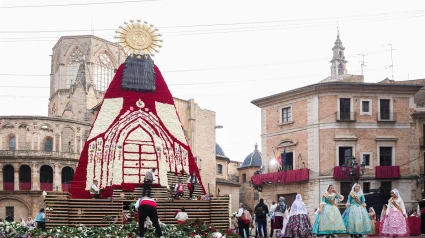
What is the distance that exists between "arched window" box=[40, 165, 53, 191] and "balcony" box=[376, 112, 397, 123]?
Result: 29.6 m

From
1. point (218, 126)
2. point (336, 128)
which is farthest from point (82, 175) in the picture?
point (218, 126)

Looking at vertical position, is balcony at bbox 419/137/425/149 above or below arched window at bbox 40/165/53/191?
above

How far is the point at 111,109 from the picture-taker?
30062mm

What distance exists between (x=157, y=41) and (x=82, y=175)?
6.86 m

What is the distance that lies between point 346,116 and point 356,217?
2490 centimetres

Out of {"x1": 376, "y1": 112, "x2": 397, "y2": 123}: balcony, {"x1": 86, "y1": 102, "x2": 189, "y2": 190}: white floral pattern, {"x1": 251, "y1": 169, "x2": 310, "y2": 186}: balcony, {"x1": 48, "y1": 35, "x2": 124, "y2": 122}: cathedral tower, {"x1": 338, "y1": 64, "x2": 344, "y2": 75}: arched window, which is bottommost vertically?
{"x1": 251, "y1": 169, "x2": 310, "y2": 186}: balcony

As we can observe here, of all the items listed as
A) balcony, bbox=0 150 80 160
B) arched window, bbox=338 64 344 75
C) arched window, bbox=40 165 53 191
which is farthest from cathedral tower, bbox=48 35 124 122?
arched window, bbox=338 64 344 75

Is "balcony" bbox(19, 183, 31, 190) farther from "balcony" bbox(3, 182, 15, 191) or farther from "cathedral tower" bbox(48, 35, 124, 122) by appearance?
"cathedral tower" bbox(48, 35, 124, 122)

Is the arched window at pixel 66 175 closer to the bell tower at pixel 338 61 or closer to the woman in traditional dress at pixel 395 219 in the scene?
the woman in traditional dress at pixel 395 219

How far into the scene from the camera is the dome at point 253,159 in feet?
254

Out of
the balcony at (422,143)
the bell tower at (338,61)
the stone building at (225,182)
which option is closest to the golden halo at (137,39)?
the balcony at (422,143)

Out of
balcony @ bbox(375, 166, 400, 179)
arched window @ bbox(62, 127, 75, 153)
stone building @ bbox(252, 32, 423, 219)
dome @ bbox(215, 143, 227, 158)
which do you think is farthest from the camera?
dome @ bbox(215, 143, 227, 158)

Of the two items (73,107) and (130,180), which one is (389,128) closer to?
(130,180)

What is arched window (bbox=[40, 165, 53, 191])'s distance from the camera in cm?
Answer: 6172
